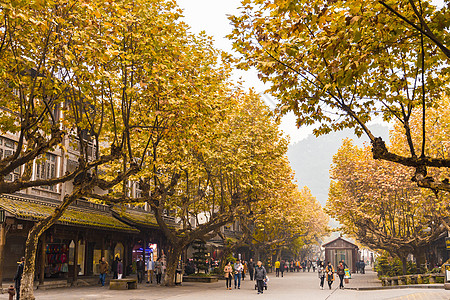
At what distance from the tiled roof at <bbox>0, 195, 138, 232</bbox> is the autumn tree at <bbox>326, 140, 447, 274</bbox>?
15.8 m

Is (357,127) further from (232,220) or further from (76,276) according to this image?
(76,276)

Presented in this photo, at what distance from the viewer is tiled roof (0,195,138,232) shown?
70.2ft

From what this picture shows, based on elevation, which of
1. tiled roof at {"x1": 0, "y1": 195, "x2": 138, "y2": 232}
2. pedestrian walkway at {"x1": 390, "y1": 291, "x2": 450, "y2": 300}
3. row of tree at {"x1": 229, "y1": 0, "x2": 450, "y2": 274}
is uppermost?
row of tree at {"x1": 229, "y1": 0, "x2": 450, "y2": 274}

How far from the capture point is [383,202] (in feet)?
107

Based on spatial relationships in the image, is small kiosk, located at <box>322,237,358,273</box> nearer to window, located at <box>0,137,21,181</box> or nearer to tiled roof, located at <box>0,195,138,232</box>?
tiled roof, located at <box>0,195,138,232</box>

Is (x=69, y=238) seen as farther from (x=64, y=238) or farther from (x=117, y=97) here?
(x=117, y=97)

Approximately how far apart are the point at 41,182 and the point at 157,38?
5.76 meters

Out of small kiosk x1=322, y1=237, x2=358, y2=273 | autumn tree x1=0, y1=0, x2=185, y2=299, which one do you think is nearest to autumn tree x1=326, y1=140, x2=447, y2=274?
autumn tree x1=0, y1=0, x2=185, y2=299

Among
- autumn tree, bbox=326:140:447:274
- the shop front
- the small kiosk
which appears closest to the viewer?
the shop front

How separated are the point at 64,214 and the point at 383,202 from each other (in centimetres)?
2067

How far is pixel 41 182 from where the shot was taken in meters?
13.0

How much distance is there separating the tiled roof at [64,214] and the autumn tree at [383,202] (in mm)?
15792

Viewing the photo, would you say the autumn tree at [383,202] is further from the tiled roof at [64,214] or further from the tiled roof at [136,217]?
the tiled roof at [64,214]

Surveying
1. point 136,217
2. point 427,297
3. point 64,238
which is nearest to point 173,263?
point 64,238
